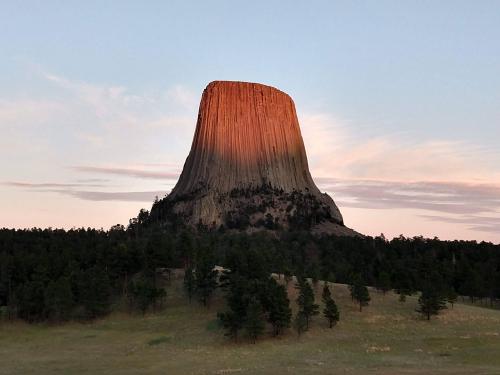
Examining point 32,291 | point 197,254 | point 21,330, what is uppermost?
point 197,254

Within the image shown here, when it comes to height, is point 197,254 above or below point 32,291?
above

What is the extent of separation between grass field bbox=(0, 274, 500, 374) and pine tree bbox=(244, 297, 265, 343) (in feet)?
3.79

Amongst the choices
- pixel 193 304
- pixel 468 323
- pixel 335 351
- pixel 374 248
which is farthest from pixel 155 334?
pixel 374 248

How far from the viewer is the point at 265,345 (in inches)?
2347

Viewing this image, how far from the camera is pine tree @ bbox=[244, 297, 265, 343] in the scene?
60.3 m

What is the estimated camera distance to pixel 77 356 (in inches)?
2195

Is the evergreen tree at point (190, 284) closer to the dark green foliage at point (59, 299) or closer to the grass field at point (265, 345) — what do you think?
the grass field at point (265, 345)

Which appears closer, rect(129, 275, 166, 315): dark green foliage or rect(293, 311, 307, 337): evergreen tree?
rect(293, 311, 307, 337): evergreen tree

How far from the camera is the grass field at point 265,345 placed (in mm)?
46625

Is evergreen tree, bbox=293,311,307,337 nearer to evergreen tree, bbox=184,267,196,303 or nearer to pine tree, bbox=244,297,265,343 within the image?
pine tree, bbox=244,297,265,343

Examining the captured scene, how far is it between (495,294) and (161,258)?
5594 centimetres

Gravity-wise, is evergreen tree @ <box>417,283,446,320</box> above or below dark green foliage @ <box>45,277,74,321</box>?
above

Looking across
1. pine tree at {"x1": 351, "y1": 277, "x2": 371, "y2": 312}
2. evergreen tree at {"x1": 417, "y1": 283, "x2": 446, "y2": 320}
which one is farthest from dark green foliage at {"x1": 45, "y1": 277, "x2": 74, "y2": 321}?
evergreen tree at {"x1": 417, "y1": 283, "x2": 446, "y2": 320}

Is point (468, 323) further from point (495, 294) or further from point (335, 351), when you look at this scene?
point (495, 294)
